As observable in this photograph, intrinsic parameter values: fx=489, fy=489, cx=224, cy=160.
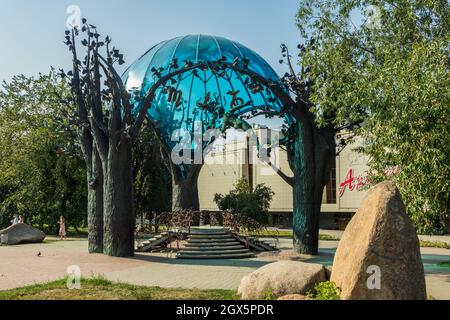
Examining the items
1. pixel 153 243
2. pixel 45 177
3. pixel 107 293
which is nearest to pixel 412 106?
pixel 107 293

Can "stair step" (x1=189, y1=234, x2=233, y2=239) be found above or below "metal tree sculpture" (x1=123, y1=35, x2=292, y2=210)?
below

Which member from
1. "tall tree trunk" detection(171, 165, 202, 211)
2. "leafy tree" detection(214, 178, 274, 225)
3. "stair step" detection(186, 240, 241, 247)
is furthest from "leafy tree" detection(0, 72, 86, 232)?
"stair step" detection(186, 240, 241, 247)

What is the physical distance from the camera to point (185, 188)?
29.9m

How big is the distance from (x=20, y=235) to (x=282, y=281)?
20.5 metres

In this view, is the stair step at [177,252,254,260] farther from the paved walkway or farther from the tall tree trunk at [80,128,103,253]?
the tall tree trunk at [80,128,103,253]

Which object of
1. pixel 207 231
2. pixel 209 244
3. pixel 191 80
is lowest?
pixel 209 244

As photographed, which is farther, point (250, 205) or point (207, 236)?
point (250, 205)

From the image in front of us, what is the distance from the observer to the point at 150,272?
1466 cm

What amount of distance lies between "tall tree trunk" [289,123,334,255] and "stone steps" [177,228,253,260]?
2271mm

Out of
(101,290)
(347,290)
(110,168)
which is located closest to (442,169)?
(347,290)

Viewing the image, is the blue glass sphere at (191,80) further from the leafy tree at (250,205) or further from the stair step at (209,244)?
the stair step at (209,244)

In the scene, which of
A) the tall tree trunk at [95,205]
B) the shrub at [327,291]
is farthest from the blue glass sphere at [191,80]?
the shrub at [327,291]

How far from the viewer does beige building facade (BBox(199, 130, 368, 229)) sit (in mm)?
44438

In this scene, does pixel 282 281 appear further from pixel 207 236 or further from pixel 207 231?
pixel 207 231
